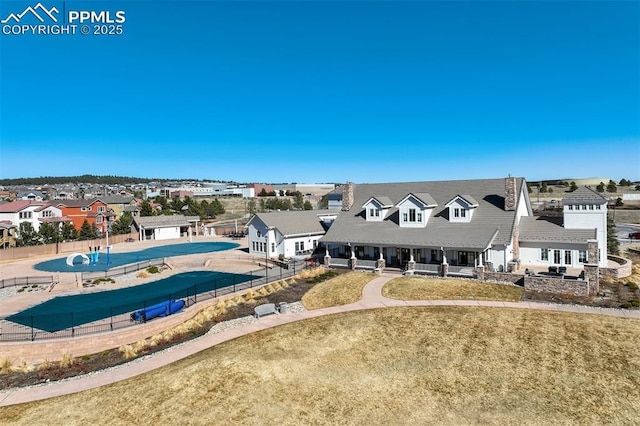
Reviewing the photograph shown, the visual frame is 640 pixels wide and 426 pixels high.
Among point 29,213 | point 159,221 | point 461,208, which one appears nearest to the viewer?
point 461,208

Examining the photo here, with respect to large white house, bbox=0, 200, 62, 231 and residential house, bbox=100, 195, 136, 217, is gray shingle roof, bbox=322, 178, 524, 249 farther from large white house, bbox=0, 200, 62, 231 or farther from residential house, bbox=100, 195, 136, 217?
residential house, bbox=100, 195, 136, 217

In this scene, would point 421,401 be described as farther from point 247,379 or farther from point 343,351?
point 247,379

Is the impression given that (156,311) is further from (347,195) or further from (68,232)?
(68,232)

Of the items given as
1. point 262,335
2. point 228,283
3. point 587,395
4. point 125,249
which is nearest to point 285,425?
point 262,335

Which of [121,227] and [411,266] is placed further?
[121,227]

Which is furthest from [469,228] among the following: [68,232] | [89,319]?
[68,232]

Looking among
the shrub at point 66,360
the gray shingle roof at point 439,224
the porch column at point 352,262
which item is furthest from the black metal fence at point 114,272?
the porch column at point 352,262
